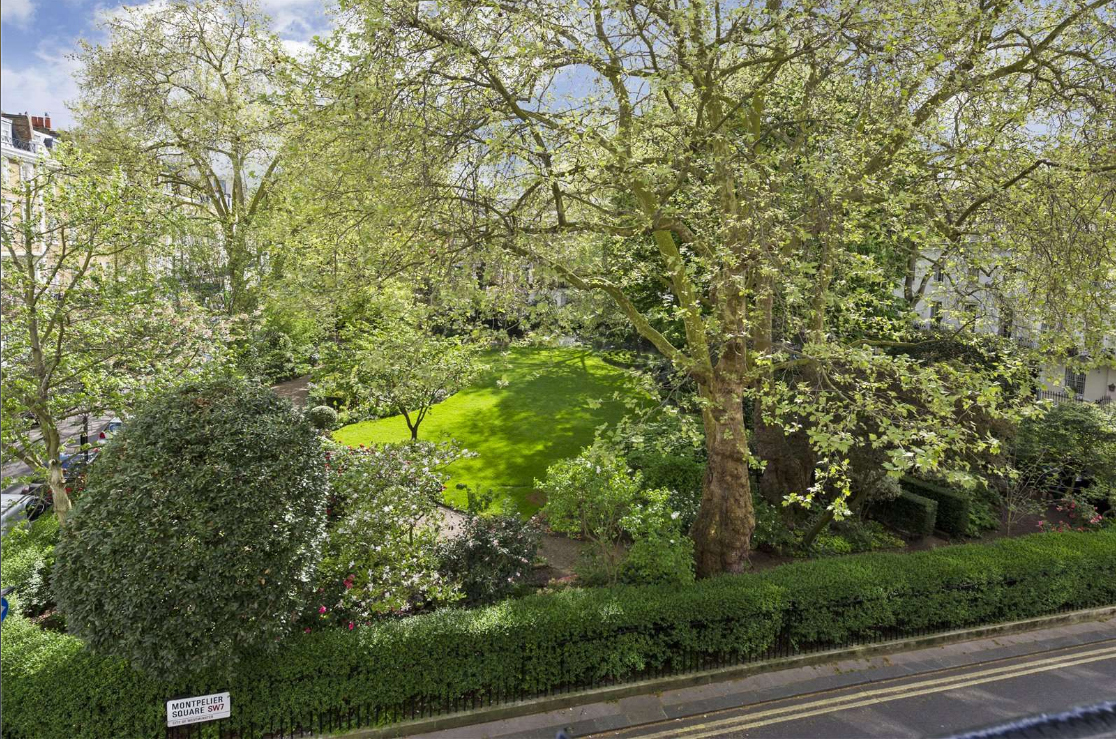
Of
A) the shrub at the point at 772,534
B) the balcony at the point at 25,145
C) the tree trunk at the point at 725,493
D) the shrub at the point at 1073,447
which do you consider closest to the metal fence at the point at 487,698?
the tree trunk at the point at 725,493

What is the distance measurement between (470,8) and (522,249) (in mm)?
3336

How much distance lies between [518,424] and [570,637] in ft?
43.9

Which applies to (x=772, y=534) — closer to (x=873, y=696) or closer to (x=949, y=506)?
(x=873, y=696)

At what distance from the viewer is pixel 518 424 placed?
22.1 meters

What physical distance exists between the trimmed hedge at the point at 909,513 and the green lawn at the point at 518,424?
6384 millimetres

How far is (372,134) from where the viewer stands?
877cm

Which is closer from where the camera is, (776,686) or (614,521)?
(776,686)

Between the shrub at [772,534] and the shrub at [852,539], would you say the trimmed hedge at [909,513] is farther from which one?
the shrub at [772,534]

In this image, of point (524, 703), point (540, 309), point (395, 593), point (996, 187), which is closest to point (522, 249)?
point (540, 309)

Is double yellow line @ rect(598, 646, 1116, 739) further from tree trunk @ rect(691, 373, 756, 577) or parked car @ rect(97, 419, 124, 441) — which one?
parked car @ rect(97, 419, 124, 441)

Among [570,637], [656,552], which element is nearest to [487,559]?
[570,637]

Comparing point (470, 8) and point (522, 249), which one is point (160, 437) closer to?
point (522, 249)

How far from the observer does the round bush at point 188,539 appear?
7305 mm

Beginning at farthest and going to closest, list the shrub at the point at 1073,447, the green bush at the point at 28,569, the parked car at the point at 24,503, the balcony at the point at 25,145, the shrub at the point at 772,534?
the balcony at the point at 25,145
the shrub at the point at 1073,447
the shrub at the point at 772,534
the parked car at the point at 24,503
the green bush at the point at 28,569
